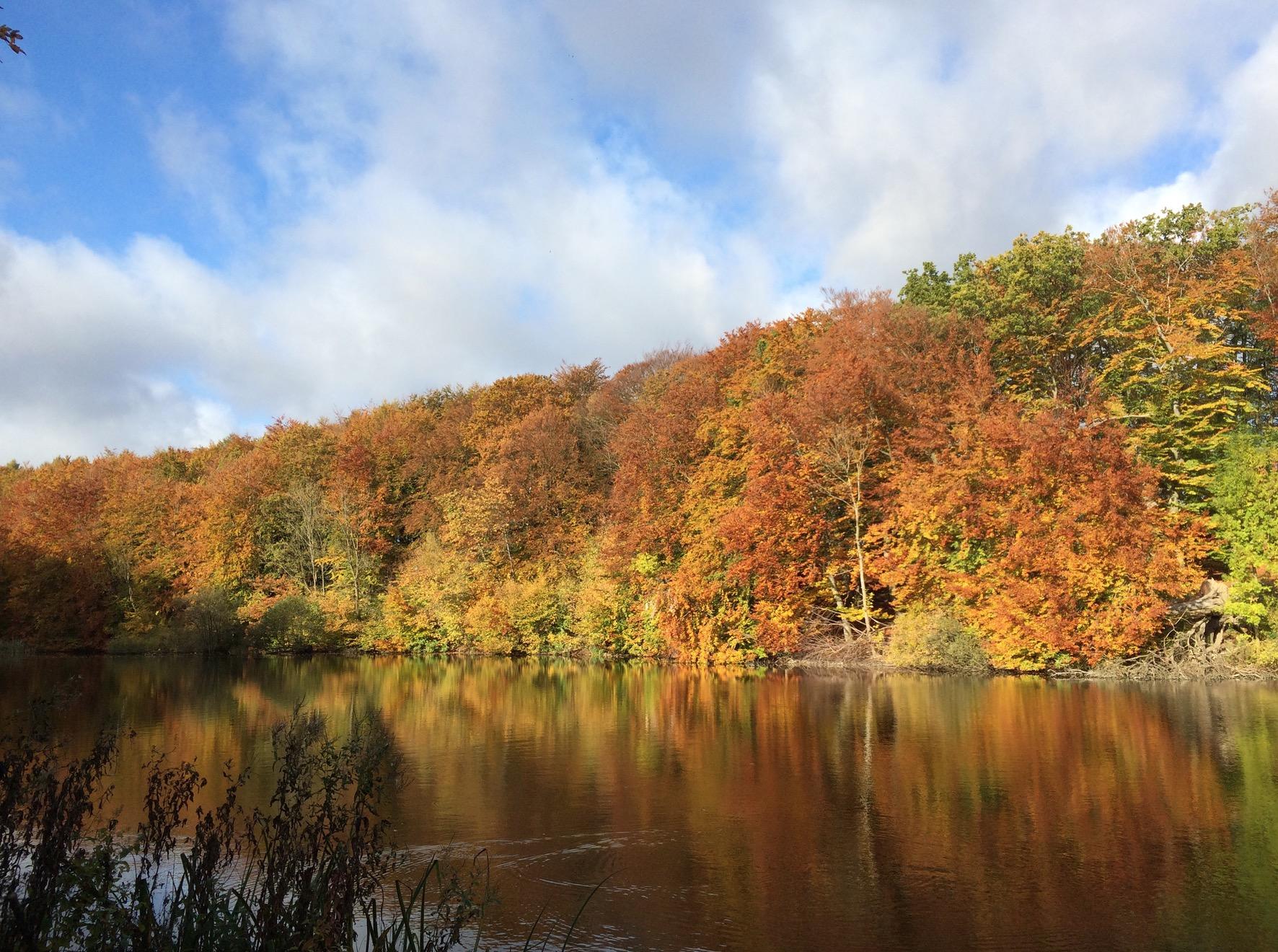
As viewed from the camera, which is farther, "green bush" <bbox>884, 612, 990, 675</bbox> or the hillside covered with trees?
"green bush" <bbox>884, 612, 990, 675</bbox>

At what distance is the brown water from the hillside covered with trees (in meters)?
5.08

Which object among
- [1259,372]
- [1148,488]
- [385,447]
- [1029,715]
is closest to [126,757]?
[1029,715]

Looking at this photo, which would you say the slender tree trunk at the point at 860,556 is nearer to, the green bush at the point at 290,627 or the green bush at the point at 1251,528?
the green bush at the point at 1251,528

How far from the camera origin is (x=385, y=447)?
5200 cm

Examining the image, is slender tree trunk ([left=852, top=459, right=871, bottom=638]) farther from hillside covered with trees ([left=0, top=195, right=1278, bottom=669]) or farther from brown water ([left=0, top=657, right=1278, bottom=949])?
brown water ([left=0, top=657, right=1278, bottom=949])

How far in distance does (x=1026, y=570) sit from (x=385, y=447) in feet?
123

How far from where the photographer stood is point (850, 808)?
9992mm

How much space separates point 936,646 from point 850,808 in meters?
17.6

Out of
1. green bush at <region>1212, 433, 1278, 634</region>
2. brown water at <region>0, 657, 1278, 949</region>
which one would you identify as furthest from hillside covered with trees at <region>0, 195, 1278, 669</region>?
brown water at <region>0, 657, 1278, 949</region>

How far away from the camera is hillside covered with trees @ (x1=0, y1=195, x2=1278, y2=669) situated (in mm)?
24375

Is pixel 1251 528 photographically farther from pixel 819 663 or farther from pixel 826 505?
pixel 819 663

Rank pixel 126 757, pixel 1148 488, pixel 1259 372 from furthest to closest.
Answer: pixel 1259 372
pixel 1148 488
pixel 126 757

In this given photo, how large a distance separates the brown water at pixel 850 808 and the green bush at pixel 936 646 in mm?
4744

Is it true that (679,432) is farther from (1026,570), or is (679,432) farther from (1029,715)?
(1029,715)
